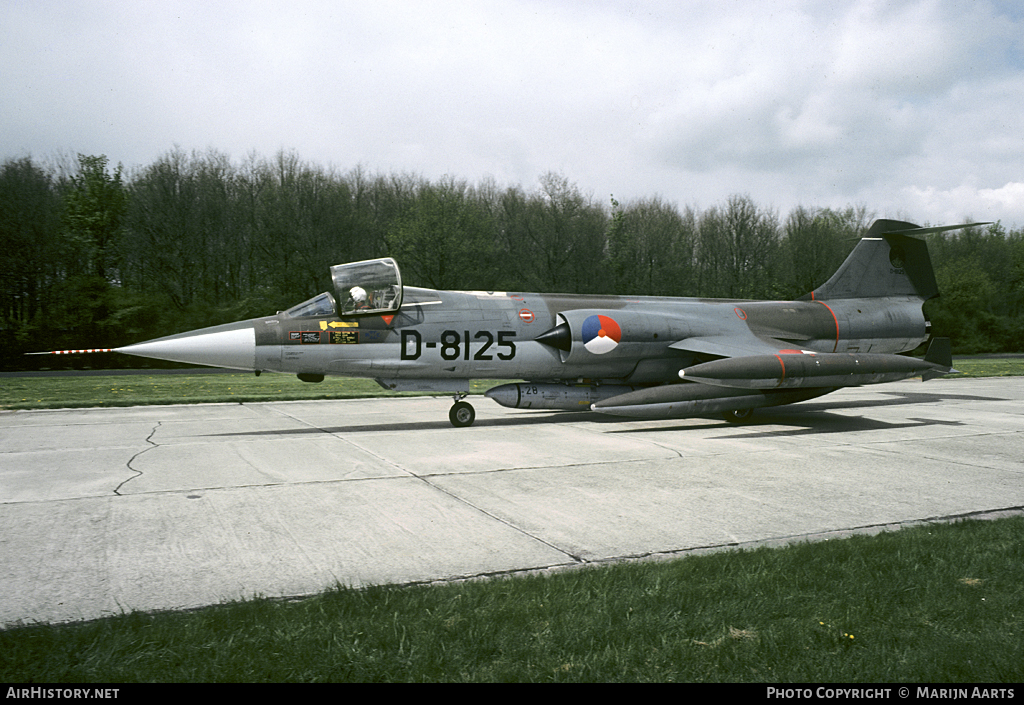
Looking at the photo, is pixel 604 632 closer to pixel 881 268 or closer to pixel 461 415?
pixel 461 415

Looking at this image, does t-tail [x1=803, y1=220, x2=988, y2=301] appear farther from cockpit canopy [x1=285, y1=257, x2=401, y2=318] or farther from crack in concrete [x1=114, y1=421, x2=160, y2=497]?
crack in concrete [x1=114, y1=421, x2=160, y2=497]

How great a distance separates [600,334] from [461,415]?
286cm

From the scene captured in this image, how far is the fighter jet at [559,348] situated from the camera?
10719 mm

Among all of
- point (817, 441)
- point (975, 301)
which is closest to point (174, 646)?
point (817, 441)

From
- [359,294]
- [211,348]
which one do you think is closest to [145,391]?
[211,348]

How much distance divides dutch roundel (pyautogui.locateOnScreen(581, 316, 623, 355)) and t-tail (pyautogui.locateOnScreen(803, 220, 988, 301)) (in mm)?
5748

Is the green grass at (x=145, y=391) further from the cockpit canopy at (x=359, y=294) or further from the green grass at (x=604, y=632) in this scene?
the green grass at (x=604, y=632)

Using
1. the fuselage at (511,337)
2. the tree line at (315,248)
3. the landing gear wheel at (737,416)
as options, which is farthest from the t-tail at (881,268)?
the tree line at (315,248)

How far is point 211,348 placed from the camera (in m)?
10.0

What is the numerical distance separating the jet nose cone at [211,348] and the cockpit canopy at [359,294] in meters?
0.86

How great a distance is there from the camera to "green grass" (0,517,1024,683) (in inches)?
121

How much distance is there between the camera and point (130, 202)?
36.9 metres

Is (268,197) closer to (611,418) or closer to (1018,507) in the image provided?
(611,418)

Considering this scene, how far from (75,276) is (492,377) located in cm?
3085
